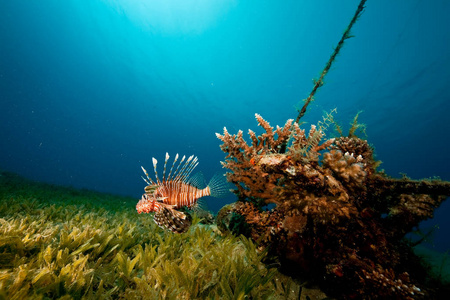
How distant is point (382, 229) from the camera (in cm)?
247

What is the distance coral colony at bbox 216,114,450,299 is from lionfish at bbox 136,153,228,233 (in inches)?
49.0

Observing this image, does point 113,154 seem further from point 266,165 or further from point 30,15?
point 266,165

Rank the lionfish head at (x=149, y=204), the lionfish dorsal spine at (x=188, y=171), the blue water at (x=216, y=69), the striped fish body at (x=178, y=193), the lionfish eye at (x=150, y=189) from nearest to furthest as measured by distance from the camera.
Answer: the lionfish eye at (x=150, y=189), the lionfish head at (x=149, y=204), the striped fish body at (x=178, y=193), the lionfish dorsal spine at (x=188, y=171), the blue water at (x=216, y=69)

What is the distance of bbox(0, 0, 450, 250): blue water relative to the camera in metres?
25.5

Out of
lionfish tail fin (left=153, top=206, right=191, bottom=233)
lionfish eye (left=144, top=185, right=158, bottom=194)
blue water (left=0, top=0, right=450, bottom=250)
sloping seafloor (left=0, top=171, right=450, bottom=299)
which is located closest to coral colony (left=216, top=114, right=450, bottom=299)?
sloping seafloor (left=0, top=171, right=450, bottom=299)

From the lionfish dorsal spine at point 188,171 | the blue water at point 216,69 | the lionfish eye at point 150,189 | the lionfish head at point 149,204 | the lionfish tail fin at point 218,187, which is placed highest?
the blue water at point 216,69

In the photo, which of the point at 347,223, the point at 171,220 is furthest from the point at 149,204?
the point at 347,223

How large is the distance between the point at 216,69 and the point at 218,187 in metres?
48.6

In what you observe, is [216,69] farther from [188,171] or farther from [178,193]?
[178,193]

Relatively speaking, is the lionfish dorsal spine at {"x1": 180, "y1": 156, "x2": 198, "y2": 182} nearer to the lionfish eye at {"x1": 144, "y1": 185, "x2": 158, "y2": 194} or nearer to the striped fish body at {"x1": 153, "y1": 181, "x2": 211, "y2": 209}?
the striped fish body at {"x1": 153, "y1": 181, "x2": 211, "y2": 209}

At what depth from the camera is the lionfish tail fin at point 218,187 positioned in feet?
12.0

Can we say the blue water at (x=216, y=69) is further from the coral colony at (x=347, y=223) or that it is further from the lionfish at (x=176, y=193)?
the lionfish at (x=176, y=193)

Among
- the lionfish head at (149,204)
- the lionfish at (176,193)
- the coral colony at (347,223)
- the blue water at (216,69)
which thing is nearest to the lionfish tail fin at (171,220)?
the lionfish at (176,193)

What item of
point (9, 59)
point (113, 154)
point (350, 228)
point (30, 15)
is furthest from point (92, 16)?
point (113, 154)
